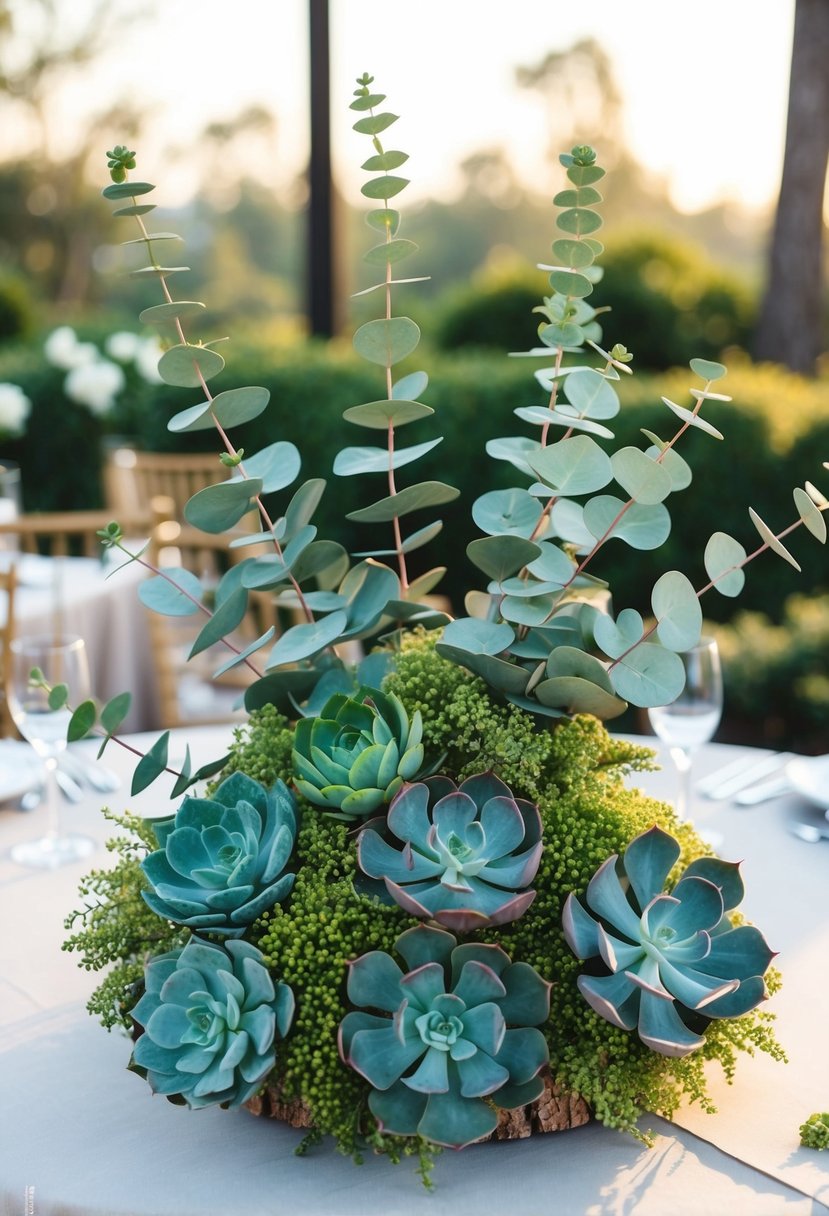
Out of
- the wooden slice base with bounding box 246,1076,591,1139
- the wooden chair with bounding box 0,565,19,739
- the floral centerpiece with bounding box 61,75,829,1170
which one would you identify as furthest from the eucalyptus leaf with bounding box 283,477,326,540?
the wooden chair with bounding box 0,565,19,739

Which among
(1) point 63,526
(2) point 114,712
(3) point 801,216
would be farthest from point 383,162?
(3) point 801,216

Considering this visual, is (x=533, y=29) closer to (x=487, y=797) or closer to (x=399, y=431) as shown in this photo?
(x=399, y=431)

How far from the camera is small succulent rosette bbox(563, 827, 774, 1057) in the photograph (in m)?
0.80

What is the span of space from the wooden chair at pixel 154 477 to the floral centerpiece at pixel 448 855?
3.86 meters

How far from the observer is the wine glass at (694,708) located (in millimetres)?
1417

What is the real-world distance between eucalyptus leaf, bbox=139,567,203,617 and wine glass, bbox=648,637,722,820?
24.8 inches

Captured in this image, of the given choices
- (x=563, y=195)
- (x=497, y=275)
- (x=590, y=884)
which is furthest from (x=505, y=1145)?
(x=497, y=275)

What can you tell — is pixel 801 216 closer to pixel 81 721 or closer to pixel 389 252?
pixel 389 252

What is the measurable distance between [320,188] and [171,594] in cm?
613

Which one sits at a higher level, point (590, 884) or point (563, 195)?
point (563, 195)

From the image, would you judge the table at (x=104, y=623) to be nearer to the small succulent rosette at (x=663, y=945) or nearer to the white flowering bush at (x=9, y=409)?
the white flowering bush at (x=9, y=409)

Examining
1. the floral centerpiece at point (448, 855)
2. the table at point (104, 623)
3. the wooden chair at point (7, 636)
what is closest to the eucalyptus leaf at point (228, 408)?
the floral centerpiece at point (448, 855)

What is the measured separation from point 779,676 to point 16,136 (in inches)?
797

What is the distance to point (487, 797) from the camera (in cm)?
86
